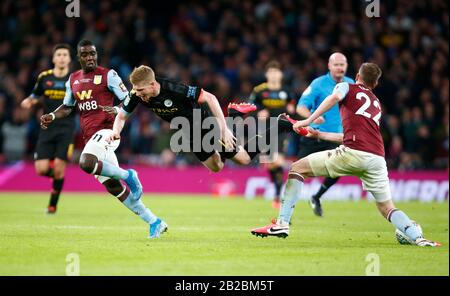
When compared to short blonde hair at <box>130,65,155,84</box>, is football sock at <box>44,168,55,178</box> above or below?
below

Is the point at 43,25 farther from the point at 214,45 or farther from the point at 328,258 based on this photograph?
the point at 328,258

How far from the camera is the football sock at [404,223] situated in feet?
30.4

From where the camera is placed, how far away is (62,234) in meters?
10.7

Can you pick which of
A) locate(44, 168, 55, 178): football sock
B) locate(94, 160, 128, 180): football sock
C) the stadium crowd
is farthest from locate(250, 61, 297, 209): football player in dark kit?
locate(94, 160, 128, 180): football sock

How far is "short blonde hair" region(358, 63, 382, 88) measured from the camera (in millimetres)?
9498

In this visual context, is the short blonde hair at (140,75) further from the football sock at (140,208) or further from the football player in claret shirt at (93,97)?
the football sock at (140,208)

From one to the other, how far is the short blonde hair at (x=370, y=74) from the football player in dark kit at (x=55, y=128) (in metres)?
6.37

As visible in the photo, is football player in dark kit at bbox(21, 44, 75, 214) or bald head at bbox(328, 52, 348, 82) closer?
bald head at bbox(328, 52, 348, 82)

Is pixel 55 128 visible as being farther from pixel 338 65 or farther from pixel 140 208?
pixel 338 65

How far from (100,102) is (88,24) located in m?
13.2

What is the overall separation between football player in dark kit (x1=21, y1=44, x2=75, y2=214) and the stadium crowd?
6.55 meters

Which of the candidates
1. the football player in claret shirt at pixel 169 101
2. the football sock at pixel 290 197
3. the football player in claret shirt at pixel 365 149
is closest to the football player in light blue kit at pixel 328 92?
the football player in claret shirt at pixel 169 101

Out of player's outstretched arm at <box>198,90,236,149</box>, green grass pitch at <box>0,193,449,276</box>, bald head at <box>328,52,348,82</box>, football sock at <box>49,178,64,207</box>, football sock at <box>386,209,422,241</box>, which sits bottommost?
green grass pitch at <box>0,193,449,276</box>

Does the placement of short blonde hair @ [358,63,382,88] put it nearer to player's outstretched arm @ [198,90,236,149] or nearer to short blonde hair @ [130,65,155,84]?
player's outstretched arm @ [198,90,236,149]
